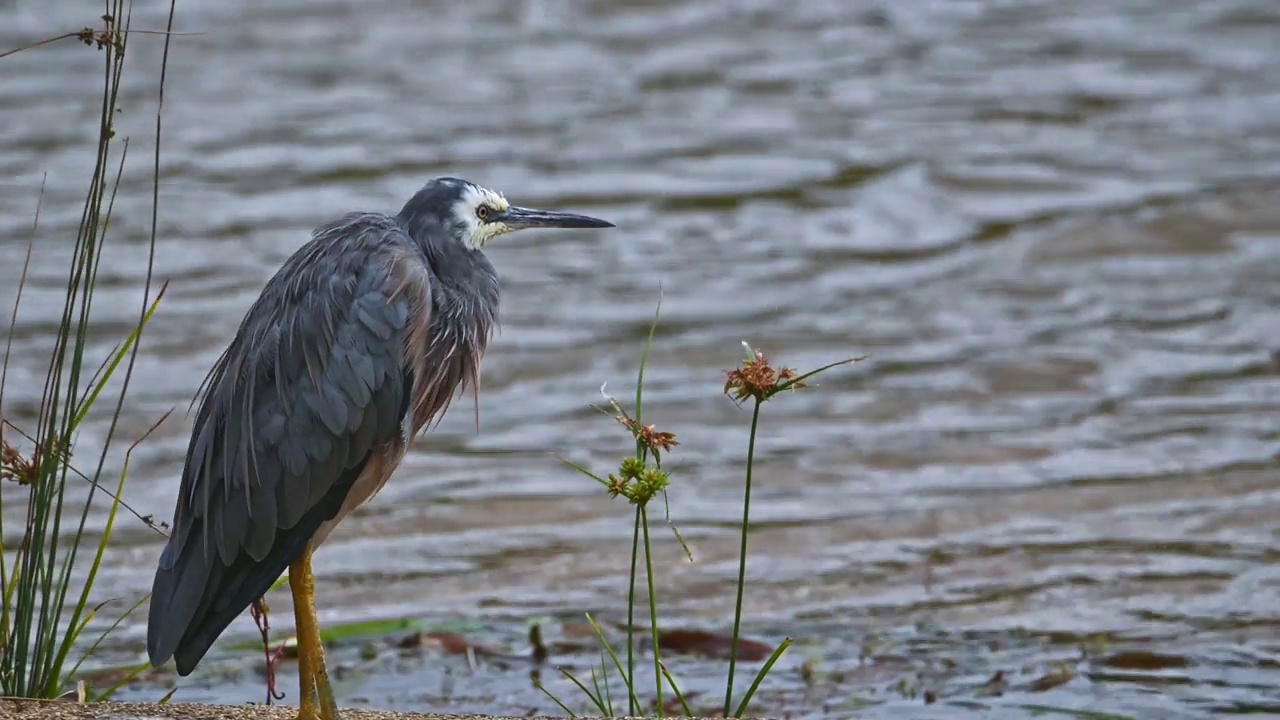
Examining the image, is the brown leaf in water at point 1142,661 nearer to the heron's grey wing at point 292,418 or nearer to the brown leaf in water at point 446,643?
the brown leaf in water at point 446,643

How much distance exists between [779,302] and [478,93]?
12.3ft

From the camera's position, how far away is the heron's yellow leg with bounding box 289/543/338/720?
14.9 ft

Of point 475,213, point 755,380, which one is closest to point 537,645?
point 475,213

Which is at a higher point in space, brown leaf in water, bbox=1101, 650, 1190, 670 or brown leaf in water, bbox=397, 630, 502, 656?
brown leaf in water, bbox=397, 630, 502, 656

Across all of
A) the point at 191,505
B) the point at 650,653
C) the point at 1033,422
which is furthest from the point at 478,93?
the point at 191,505

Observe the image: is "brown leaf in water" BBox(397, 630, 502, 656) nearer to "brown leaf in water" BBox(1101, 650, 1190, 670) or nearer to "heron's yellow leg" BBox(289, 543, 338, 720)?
"heron's yellow leg" BBox(289, 543, 338, 720)

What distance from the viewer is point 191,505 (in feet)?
15.5

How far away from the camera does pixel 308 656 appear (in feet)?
15.2

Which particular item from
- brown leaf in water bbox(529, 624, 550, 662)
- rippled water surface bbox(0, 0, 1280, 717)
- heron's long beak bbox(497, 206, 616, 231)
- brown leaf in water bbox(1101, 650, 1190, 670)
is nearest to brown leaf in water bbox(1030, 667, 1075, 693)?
rippled water surface bbox(0, 0, 1280, 717)

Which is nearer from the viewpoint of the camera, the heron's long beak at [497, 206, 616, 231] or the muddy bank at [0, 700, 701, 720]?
the muddy bank at [0, 700, 701, 720]

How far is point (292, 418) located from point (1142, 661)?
3.00 m

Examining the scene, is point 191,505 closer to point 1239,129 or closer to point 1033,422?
point 1033,422

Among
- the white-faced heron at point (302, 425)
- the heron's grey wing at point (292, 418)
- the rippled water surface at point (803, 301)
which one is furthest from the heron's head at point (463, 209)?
the rippled water surface at point (803, 301)

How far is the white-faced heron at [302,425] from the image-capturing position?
4.64 metres
